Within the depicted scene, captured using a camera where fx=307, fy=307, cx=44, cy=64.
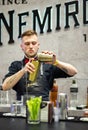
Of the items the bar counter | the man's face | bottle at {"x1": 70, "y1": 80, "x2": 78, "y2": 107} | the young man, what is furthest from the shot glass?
bottle at {"x1": 70, "y1": 80, "x2": 78, "y2": 107}

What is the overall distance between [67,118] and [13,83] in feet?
2.34

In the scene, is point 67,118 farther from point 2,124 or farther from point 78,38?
point 78,38

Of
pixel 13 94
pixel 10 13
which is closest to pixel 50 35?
pixel 10 13

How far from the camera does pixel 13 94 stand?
3.04m

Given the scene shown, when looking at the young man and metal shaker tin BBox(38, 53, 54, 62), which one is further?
the young man

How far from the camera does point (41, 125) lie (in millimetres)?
1707

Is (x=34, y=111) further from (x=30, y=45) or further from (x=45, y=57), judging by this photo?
(x=30, y=45)

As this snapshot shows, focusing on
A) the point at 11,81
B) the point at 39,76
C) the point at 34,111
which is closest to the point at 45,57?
the point at 34,111

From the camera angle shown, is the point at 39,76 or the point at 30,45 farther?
the point at 30,45

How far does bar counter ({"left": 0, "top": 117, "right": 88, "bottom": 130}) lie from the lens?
5.30 ft

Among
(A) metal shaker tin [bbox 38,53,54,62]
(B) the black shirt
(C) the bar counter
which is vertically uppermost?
(A) metal shaker tin [bbox 38,53,54,62]

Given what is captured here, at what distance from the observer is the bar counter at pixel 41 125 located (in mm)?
1615

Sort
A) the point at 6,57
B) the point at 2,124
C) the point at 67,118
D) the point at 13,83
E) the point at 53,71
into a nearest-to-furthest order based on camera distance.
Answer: the point at 2,124 < the point at 67,118 < the point at 13,83 < the point at 53,71 < the point at 6,57

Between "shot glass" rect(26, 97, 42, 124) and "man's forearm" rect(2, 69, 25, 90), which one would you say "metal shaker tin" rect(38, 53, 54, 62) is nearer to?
"shot glass" rect(26, 97, 42, 124)
